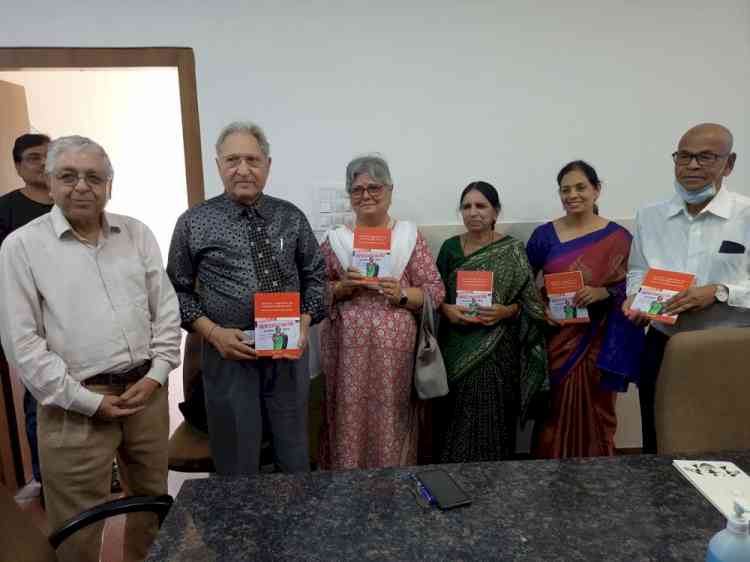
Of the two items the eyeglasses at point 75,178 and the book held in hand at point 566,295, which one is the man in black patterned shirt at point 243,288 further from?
the book held in hand at point 566,295

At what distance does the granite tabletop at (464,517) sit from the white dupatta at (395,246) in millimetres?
1007

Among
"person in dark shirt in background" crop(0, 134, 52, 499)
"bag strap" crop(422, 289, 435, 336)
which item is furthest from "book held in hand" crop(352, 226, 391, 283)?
"person in dark shirt in background" crop(0, 134, 52, 499)

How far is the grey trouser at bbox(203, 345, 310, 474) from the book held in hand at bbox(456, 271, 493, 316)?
2.34ft

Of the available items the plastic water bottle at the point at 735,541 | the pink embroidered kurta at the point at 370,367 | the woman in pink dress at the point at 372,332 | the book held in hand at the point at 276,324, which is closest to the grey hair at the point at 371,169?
the woman in pink dress at the point at 372,332

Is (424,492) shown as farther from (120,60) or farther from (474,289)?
(120,60)

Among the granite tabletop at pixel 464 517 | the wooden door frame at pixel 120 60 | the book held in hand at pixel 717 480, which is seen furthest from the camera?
the wooden door frame at pixel 120 60

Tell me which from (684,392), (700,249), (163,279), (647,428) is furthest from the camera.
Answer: (647,428)

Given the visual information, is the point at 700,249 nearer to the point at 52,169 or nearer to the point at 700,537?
the point at 700,537

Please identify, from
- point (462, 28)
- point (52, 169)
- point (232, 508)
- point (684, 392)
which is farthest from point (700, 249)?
point (52, 169)

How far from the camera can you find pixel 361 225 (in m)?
2.02

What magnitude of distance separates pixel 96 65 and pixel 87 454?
6.11 ft

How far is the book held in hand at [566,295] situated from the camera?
6.70ft

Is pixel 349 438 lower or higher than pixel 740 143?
lower

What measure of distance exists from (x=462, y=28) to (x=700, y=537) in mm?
2329
